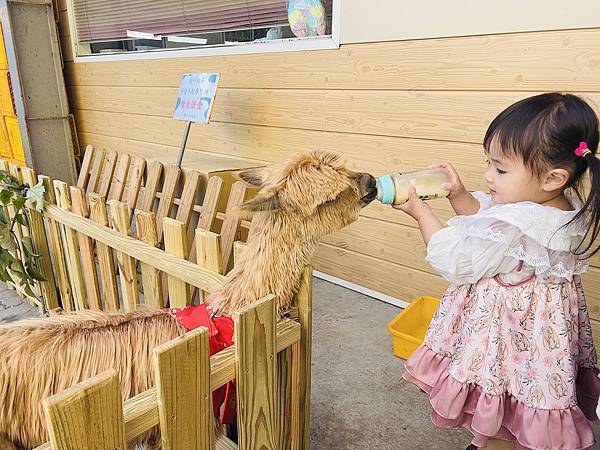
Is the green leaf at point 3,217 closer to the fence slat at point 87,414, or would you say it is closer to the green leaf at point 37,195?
the green leaf at point 37,195

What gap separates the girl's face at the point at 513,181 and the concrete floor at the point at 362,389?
1136 mm

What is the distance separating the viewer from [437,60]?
2.41 meters

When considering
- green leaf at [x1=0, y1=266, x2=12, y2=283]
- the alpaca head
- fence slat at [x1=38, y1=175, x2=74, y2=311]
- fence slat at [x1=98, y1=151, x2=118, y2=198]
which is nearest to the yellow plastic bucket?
the alpaca head

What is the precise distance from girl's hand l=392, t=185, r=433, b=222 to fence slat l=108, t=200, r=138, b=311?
4.01 feet

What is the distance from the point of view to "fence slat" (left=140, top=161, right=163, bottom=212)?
109 inches

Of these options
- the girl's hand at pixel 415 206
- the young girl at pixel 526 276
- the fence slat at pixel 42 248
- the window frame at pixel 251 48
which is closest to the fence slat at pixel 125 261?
the fence slat at pixel 42 248

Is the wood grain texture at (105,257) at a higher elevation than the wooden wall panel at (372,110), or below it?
below

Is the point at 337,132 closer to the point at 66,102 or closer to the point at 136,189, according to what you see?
the point at 136,189

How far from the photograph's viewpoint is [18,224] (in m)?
2.84

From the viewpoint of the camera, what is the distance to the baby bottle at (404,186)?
4.87 feet

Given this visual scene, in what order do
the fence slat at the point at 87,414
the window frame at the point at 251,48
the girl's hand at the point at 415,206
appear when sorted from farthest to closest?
1. the window frame at the point at 251,48
2. the girl's hand at the point at 415,206
3. the fence slat at the point at 87,414

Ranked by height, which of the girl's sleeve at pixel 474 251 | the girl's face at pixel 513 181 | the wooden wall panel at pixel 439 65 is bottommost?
the girl's sleeve at pixel 474 251

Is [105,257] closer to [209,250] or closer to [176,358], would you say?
[209,250]

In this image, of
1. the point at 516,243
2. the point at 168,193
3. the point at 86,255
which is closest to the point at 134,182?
the point at 168,193
